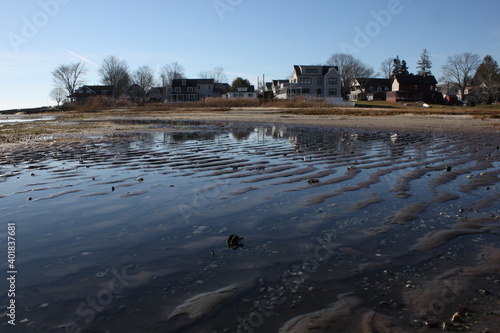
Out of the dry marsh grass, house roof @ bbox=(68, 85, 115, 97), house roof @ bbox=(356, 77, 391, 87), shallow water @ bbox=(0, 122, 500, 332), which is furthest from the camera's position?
house roof @ bbox=(68, 85, 115, 97)

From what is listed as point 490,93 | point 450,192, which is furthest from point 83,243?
point 490,93

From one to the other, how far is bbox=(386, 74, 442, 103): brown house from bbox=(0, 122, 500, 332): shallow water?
95.9 meters

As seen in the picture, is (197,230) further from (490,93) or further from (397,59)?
(397,59)

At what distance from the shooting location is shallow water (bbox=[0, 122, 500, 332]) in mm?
3387

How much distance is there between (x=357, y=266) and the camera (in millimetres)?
4066

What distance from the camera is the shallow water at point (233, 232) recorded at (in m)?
3.39

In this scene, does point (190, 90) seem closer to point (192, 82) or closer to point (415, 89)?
point (192, 82)

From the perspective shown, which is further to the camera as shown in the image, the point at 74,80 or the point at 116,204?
the point at 74,80

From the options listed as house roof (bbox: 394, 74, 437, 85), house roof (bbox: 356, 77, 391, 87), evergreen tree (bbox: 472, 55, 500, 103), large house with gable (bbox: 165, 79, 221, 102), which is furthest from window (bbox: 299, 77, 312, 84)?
evergreen tree (bbox: 472, 55, 500, 103)

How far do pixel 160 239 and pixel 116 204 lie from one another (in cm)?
209

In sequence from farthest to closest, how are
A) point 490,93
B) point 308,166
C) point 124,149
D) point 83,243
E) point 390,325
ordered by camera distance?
point 490,93
point 124,149
point 308,166
point 83,243
point 390,325

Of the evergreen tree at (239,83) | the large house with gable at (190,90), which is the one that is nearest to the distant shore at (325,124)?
the large house with gable at (190,90)

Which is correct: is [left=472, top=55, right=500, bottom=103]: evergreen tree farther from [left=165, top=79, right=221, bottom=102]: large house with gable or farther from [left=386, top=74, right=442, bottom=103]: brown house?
[left=165, top=79, right=221, bottom=102]: large house with gable

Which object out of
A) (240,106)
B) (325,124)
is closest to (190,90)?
(240,106)
